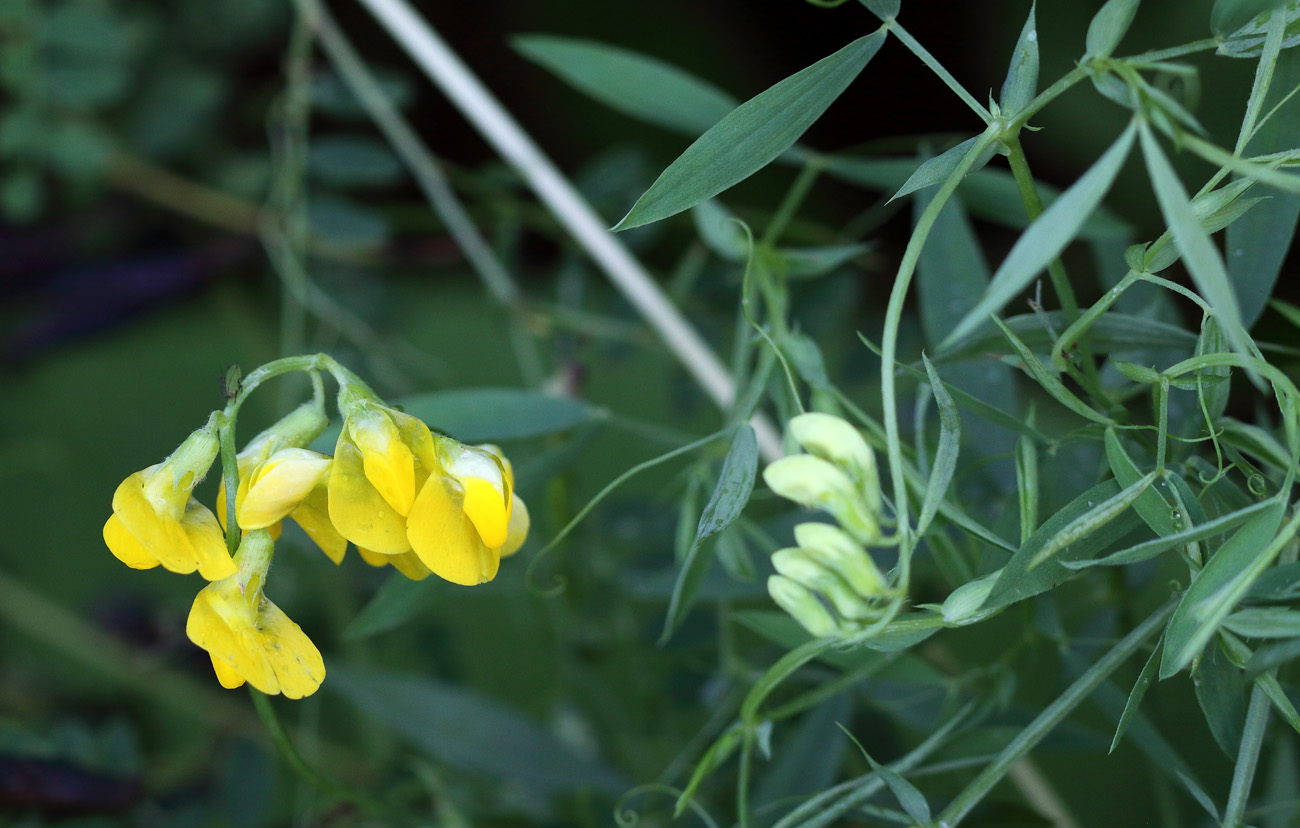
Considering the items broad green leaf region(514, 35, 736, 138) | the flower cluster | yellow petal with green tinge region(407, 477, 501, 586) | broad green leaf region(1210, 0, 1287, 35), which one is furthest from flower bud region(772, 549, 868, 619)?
broad green leaf region(514, 35, 736, 138)

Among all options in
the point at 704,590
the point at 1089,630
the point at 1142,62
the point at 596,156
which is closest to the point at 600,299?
the point at 596,156

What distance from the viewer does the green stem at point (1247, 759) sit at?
298 millimetres

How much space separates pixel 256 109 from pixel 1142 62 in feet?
2.80

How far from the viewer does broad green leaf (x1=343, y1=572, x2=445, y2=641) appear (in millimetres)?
432

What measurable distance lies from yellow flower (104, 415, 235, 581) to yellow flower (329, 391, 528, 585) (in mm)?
43

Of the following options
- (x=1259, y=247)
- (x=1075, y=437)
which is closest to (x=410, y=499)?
(x=1075, y=437)

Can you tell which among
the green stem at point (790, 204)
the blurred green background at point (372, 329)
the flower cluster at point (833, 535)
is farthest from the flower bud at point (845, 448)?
the blurred green background at point (372, 329)

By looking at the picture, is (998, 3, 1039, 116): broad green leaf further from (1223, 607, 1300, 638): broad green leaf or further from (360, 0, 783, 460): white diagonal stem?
(360, 0, 783, 460): white diagonal stem

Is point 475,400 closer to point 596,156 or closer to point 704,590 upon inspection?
point 704,590

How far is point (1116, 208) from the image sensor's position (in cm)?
79

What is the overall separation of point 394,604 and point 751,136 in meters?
0.26

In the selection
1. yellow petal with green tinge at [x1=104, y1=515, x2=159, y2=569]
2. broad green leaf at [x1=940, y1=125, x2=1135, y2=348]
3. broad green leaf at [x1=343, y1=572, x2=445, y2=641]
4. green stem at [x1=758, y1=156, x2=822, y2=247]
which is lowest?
broad green leaf at [x1=940, y1=125, x2=1135, y2=348]

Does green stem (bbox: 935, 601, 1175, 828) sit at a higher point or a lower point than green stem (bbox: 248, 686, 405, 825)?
lower

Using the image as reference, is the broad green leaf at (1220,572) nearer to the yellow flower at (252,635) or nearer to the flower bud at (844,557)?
the flower bud at (844,557)
